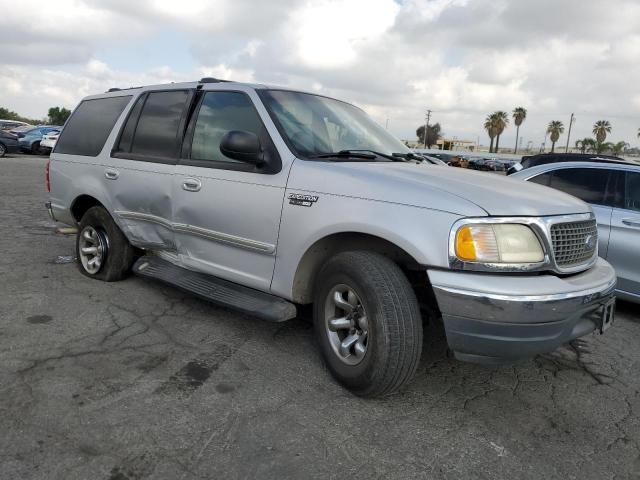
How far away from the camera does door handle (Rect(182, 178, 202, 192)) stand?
3818mm

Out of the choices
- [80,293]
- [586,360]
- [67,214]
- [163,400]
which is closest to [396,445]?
[163,400]

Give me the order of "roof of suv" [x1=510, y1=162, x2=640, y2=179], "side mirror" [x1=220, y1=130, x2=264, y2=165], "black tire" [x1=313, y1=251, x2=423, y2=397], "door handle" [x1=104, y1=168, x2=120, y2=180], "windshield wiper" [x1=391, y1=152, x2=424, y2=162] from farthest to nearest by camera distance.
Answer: "roof of suv" [x1=510, y1=162, x2=640, y2=179] < "door handle" [x1=104, y1=168, x2=120, y2=180] < "windshield wiper" [x1=391, y1=152, x2=424, y2=162] < "side mirror" [x1=220, y1=130, x2=264, y2=165] < "black tire" [x1=313, y1=251, x2=423, y2=397]

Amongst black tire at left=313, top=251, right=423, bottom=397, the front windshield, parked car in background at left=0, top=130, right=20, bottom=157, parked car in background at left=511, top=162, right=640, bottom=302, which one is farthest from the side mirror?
parked car in background at left=0, top=130, right=20, bottom=157

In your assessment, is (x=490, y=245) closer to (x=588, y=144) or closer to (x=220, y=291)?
(x=220, y=291)

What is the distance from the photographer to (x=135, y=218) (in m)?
4.46

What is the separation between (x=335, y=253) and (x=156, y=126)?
7.09 ft

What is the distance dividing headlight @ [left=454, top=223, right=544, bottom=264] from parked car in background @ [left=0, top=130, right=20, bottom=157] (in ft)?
78.7

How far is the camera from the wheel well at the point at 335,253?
2975mm

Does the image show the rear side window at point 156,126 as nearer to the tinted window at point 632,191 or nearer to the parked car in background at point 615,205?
the parked car in background at point 615,205

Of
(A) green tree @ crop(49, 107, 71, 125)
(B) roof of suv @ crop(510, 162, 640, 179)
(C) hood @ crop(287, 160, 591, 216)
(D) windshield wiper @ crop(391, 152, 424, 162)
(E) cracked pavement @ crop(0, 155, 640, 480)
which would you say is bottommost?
(E) cracked pavement @ crop(0, 155, 640, 480)

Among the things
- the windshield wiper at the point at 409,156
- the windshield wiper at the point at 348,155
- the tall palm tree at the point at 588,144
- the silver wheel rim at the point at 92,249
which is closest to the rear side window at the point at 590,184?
the windshield wiper at the point at 409,156

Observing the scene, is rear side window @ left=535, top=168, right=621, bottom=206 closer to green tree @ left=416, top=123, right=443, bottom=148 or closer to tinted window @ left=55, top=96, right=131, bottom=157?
tinted window @ left=55, top=96, right=131, bottom=157

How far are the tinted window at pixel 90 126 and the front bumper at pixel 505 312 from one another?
3.62 meters

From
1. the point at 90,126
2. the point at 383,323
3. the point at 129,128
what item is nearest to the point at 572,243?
the point at 383,323
